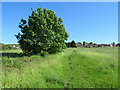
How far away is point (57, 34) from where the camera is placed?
94.1 feet

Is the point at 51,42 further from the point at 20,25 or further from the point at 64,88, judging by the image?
the point at 64,88

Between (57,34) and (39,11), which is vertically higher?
(39,11)

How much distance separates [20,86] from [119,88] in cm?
526

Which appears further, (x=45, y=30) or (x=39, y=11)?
(x=39, y=11)

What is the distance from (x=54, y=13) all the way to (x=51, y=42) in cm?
708

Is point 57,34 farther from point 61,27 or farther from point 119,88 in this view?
point 119,88

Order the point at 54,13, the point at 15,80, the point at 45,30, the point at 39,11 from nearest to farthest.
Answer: the point at 15,80
the point at 45,30
the point at 39,11
the point at 54,13

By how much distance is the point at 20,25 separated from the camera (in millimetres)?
27859

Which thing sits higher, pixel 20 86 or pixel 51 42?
pixel 51 42

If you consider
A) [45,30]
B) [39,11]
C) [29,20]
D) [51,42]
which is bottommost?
[51,42]

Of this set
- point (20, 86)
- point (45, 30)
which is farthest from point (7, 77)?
point (45, 30)

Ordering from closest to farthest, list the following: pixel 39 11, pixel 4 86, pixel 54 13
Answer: pixel 4 86, pixel 39 11, pixel 54 13

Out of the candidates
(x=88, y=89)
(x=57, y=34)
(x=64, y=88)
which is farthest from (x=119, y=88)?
(x=57, y=34)

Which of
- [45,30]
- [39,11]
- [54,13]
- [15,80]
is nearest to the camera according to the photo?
[15,80]
